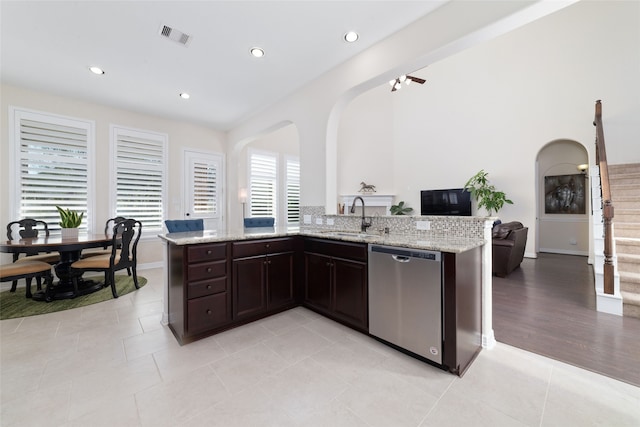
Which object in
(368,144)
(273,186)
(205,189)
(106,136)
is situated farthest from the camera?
(368,144)

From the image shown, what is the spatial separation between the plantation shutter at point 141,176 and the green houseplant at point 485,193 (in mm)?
7114

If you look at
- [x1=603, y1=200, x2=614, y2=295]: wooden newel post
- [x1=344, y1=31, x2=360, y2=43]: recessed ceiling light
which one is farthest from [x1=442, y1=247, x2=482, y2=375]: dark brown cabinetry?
[x1=344, y1=31, x2=360, y2=43]: recessed ceiling light

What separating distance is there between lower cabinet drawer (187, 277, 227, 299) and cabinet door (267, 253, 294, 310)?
49 centimetres

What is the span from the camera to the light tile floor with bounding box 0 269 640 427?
1.42 m

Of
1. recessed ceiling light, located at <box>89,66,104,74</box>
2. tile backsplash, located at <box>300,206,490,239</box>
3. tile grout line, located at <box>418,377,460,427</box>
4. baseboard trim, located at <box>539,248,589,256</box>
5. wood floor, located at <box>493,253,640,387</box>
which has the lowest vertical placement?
tile grout line, located at <box>418,377,460,427</box>

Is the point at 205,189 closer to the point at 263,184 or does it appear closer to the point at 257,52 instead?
the point at 263,184

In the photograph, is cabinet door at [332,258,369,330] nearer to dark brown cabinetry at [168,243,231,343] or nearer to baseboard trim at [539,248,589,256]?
dark brown cabinetry at [168,243,231,343]

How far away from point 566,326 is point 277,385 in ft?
9.15

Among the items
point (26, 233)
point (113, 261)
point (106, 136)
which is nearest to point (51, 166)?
point (106, 136)

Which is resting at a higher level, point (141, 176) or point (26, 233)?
point (141, 176)

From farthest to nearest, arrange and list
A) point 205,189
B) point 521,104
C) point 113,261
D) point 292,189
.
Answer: point 292,189, point 521,104, point 205,189, point 113,261

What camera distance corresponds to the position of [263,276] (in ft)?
8.70

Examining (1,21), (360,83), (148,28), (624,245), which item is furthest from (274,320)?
(624,245)

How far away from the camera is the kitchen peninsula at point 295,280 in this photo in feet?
5.88
